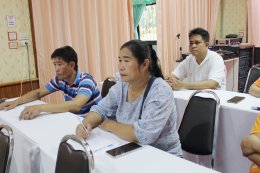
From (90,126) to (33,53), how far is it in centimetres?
219

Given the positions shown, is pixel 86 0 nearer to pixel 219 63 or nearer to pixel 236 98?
pixel 219 63

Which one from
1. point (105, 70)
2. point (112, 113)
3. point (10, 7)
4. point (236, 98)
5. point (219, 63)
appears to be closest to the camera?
point (112, 113)

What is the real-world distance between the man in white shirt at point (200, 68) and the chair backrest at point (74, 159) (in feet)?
5.51

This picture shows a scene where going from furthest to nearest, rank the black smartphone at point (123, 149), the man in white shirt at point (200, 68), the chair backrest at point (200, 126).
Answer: the man in white shirt at point (200, 68) → the chair backrest at point (200, 126) → the black smartphone at point (123, 149)

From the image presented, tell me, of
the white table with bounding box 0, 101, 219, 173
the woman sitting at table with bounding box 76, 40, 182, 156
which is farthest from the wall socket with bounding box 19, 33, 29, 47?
the woman sitting at table with bounding box 76, 40, 182, 156

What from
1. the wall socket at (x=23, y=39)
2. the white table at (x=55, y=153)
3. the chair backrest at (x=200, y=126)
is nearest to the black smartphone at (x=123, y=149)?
the white table at (x=55, y=153)

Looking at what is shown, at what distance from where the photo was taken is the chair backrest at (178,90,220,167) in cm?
181

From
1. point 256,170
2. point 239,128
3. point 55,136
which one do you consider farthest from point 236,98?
point 55,136

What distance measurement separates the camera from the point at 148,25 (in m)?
5.07

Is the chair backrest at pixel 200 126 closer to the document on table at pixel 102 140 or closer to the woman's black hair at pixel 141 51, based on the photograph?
the woman's black hair at pixel 141 51

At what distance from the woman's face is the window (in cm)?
351

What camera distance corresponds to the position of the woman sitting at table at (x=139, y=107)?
4.62 feet

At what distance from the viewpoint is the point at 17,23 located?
10.8 feet

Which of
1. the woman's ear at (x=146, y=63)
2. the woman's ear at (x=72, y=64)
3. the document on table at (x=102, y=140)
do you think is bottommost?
the document on table at (x=102, y=140)
